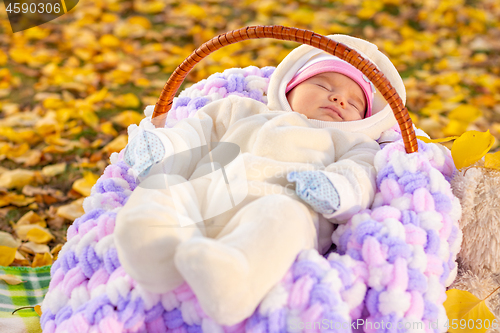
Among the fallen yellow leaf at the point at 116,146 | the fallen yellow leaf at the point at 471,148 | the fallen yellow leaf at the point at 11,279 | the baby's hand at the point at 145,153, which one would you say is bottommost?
the fallen yellow leaf at the point at 11,279

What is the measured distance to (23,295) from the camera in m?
1.42

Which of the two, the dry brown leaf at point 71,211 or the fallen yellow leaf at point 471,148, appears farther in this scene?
the dry brown leaf at point 71,211

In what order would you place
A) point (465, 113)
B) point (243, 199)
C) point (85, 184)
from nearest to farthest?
point (243, 199), point (85, 184), point (465, 113)

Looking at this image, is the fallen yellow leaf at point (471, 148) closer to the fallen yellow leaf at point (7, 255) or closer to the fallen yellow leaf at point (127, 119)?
the fallen yellow leaf at point (7, 255)

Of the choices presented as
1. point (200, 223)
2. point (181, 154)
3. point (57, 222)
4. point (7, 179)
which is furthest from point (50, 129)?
point (200, 223)

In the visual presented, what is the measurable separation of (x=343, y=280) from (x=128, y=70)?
7.38 ft

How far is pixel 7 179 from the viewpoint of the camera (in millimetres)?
1929

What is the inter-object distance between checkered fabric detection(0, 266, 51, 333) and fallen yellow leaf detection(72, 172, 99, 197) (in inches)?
19.2

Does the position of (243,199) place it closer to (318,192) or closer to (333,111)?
(318,192)

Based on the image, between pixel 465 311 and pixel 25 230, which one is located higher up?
pixel 25 230

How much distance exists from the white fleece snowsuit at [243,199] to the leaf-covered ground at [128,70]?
0.82 metres

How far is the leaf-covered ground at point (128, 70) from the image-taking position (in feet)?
6.32

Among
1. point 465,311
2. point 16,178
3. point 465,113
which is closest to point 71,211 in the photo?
point 16,178

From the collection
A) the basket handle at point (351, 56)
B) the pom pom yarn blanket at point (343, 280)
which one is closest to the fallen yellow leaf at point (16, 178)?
the pom pom yarn blanket at point (343, 280)
